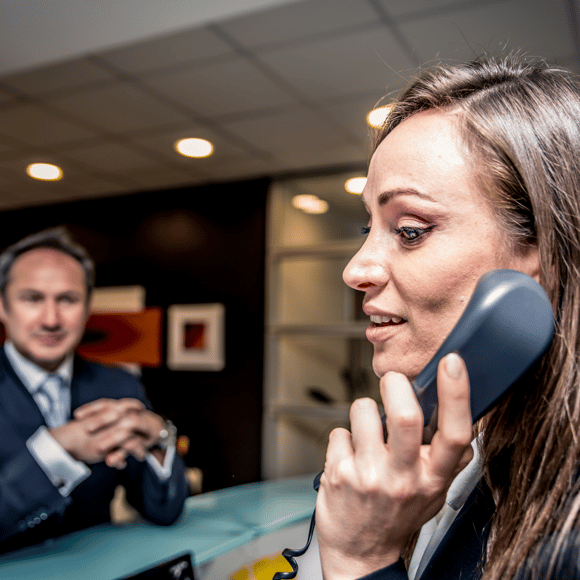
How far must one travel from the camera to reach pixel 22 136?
3076 millimetres

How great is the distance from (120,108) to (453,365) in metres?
2.70

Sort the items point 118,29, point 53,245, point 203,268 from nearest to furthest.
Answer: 1. point 118,29
2. point 53,245
3. point 203,268

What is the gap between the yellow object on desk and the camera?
1.15 m

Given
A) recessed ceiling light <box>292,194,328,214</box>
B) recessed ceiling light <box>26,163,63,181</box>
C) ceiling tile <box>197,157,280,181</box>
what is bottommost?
recessed ceiling light <box>292,194,328,214</box>

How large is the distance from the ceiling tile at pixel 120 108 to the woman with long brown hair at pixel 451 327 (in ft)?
7.54

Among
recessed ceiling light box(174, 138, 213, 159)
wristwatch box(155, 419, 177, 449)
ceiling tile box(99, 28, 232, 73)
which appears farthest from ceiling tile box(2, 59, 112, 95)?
wristwatch box(155, 419, 177, 449)

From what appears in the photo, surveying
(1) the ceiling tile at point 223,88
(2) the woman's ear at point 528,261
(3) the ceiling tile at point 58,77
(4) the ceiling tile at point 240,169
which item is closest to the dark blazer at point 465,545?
(2) the woman's ear at point 528,261

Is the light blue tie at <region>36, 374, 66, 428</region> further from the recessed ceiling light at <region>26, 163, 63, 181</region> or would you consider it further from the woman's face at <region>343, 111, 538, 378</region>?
the recessed ceiling light at <region>26, 163, 63, 181</region>

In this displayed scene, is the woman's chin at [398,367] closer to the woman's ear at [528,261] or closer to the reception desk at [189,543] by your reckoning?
the woman's ear at [528,261]

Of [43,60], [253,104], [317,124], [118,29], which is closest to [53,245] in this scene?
[43,60]

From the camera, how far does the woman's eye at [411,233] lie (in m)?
0.58

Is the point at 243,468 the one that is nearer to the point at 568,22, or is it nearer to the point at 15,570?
the point at 15,570

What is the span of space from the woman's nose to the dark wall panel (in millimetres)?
3320

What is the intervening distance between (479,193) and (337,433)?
0.95ft
